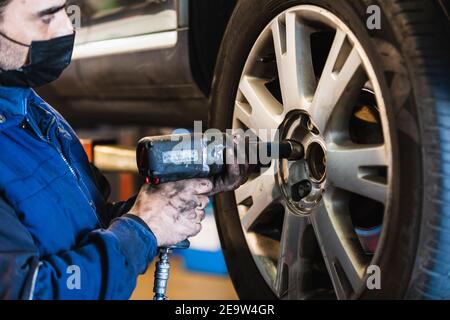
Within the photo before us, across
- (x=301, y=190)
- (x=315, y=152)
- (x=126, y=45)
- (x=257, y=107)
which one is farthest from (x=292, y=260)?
(x=126, y=45)

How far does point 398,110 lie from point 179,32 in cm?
104

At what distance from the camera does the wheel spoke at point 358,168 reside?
147 centimetres

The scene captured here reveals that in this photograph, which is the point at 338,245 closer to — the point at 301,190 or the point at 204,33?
the point at 301,190

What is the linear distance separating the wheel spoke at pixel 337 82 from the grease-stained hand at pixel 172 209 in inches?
14.2

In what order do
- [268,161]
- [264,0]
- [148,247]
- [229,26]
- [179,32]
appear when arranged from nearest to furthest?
[148,247]
[268,161]
[264,0]
[229,26]
[179,32]

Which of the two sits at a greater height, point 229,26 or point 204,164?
point 229,26

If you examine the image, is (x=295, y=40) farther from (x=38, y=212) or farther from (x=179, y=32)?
(x=38, y=212)

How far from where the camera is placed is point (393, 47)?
4.60 feet

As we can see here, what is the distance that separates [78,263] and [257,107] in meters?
0.79

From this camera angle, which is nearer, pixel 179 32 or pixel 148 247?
pixel 148 247

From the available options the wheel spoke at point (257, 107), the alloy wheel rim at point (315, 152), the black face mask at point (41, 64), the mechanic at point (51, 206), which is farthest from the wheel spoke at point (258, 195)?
the black face mask at point (41, 64)

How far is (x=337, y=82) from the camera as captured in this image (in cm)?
158
